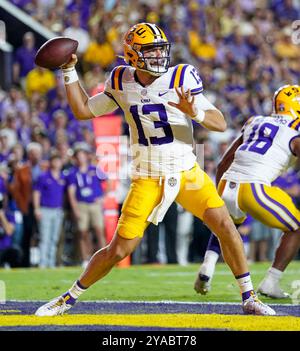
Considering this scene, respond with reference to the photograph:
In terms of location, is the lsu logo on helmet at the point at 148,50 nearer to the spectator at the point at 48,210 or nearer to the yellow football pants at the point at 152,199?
the yellow football pants at the point at 152,199

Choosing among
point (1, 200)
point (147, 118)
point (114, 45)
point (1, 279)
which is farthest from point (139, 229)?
point (114, 45)

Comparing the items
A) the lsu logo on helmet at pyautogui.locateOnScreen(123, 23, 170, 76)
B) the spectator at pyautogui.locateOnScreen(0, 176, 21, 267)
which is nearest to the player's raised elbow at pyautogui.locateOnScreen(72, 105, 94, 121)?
the lsu logo on helmet at pyautogui.locateOnScreen(123, 23, 170, 76)

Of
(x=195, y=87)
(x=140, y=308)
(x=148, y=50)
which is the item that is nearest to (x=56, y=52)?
(x=148, y=50)

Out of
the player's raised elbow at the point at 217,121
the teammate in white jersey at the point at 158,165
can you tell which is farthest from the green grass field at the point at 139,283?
the player's raised elbow at the point at 217,121

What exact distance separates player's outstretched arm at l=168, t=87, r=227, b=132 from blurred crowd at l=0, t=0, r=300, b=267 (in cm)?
550

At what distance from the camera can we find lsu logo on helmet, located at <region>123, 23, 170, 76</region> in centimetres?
556

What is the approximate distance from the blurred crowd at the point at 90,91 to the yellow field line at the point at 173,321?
5.32 metres

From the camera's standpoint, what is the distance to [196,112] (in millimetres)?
5359

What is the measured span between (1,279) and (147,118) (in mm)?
3643

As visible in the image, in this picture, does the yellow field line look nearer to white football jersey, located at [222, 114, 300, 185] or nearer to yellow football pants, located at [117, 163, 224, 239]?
yellow football pants, located at [117, 163, 224, 239]

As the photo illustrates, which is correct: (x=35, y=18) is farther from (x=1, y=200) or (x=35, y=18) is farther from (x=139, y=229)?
(x=139, y=229)

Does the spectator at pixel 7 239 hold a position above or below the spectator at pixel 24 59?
below

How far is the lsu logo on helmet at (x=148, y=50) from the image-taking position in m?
5.56

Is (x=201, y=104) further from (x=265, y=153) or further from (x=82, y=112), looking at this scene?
(x=265, y=153)
